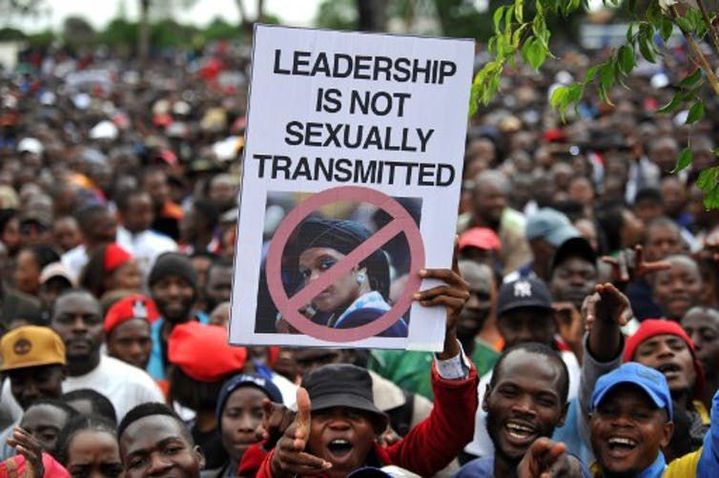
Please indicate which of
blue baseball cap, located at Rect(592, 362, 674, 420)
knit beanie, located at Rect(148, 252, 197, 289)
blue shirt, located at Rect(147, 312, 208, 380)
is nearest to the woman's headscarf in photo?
blue baseball cap, located at Rect(592, 362, 674, 420)

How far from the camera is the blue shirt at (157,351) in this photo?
8219 millimetres

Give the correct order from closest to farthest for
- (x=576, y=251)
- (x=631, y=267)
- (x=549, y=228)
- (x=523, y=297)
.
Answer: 1. (x=631, y=267)
2. (x=523, y=297)
3. (x=576, y=251)
4. (x=549, y=228)

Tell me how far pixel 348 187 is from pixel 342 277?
26 cm

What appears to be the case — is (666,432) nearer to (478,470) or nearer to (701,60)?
(478,470)

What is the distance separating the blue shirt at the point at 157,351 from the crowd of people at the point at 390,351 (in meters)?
0.03

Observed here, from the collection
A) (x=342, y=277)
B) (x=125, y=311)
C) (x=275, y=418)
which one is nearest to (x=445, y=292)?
(x=342, y=277)

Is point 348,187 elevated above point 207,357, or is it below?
above

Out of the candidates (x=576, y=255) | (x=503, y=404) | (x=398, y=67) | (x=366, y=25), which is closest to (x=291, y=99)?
(x=398, y=67)

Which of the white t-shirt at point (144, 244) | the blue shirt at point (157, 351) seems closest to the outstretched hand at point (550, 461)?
the blue shirt at point (157, 351)

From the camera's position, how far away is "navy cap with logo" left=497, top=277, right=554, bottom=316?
23.3 feet

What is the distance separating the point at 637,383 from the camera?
5090 mm

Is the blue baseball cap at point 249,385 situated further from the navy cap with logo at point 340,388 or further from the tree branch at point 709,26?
the tree branch at point 709,26

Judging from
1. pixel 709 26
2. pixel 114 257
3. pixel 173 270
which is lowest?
pixel 173 270

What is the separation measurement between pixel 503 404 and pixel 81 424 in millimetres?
1621
